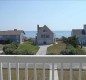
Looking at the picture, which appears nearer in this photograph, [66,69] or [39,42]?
[66,69]

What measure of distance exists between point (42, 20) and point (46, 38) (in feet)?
40.2

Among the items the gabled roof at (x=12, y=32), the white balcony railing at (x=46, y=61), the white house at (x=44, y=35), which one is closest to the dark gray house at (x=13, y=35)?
the gabled roof at (x=12, y=32)

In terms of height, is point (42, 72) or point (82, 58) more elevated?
point (82, 58)

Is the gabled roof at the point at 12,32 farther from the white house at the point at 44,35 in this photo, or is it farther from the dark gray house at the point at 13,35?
the white house at the point at 44,35

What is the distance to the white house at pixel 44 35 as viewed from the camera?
3269cm

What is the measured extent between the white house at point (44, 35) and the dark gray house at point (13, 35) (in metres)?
2.83

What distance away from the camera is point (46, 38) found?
115ft

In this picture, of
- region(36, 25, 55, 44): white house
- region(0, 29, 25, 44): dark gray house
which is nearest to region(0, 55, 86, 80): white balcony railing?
region(0, 29, 25, 44): dark gray house

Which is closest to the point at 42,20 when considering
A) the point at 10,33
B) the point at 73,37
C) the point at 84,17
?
the point at 84,17

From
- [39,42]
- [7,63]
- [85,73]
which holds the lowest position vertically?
[39,42]

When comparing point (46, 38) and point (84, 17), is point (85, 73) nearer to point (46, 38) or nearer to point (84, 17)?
point (46, 38)

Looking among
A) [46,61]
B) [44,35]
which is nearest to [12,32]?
[44,35]

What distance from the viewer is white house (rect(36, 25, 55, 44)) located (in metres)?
32.7

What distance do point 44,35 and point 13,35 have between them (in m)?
5.30
